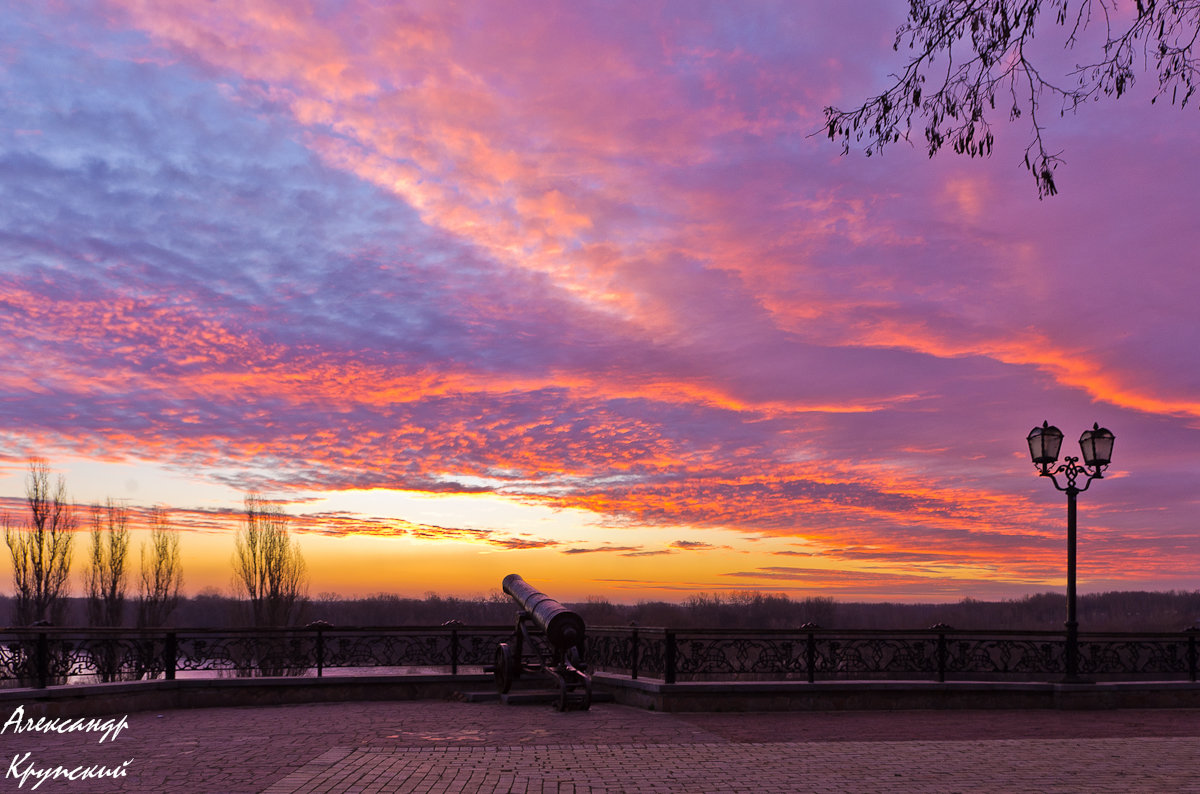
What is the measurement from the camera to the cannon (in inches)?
631

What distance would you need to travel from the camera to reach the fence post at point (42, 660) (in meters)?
15.5

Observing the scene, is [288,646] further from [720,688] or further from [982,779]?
[982,779]

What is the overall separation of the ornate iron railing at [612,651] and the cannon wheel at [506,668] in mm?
1863

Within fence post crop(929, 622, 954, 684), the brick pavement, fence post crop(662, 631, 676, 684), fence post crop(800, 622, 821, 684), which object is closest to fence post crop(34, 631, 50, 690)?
the brick pavement

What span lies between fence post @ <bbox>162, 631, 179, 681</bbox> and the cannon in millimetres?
5791

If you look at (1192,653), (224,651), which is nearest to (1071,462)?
(1192,653)

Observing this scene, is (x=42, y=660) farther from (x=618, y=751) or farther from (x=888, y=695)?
(x=888, y=695)

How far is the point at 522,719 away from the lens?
49.1ft

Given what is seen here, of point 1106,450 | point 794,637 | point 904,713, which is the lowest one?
point 904,713

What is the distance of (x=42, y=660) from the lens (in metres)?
15.6

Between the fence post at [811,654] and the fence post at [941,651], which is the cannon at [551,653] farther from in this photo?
the fence post at [941,651]

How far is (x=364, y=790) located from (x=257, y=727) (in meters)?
5.72

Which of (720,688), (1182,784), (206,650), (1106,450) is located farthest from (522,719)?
(1106,450)

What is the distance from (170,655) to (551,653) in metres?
6.88
